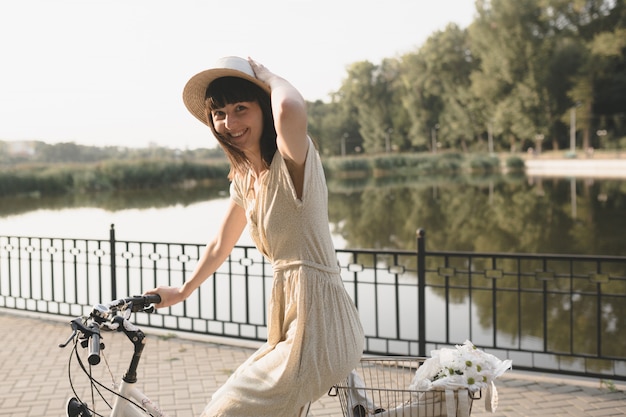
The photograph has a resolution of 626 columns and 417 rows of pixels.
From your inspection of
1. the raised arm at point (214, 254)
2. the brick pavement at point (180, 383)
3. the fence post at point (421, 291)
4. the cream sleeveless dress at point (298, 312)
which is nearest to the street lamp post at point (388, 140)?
the brick pavement at point (180, 383)

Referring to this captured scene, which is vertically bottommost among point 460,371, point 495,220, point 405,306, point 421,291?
point 405,306

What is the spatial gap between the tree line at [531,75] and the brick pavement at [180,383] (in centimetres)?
6096

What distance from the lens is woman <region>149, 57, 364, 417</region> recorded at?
Answer: 201 cm

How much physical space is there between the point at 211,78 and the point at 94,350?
847 millimetres

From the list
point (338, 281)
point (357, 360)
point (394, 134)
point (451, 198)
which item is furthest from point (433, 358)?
point (394, 134)

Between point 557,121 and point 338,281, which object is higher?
point 557,121

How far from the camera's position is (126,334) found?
82.4 inches

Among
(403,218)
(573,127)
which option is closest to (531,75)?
(573,127)

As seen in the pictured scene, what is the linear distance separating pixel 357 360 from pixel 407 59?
260ft

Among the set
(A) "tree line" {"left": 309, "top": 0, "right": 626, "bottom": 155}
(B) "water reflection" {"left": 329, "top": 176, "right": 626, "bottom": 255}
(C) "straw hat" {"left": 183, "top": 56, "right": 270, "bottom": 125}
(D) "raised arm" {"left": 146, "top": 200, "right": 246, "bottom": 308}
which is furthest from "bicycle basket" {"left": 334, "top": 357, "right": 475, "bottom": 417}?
(A) "tree line" {"left": 309, "top": 0, "right": 626, "bottom": 155}

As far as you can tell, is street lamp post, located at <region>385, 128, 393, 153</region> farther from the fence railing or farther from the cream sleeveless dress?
the cream sleeveless dress

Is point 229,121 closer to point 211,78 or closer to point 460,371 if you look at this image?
point 211,78

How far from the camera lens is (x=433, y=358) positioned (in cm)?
232

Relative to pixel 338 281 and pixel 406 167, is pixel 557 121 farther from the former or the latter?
pixel 338 281
